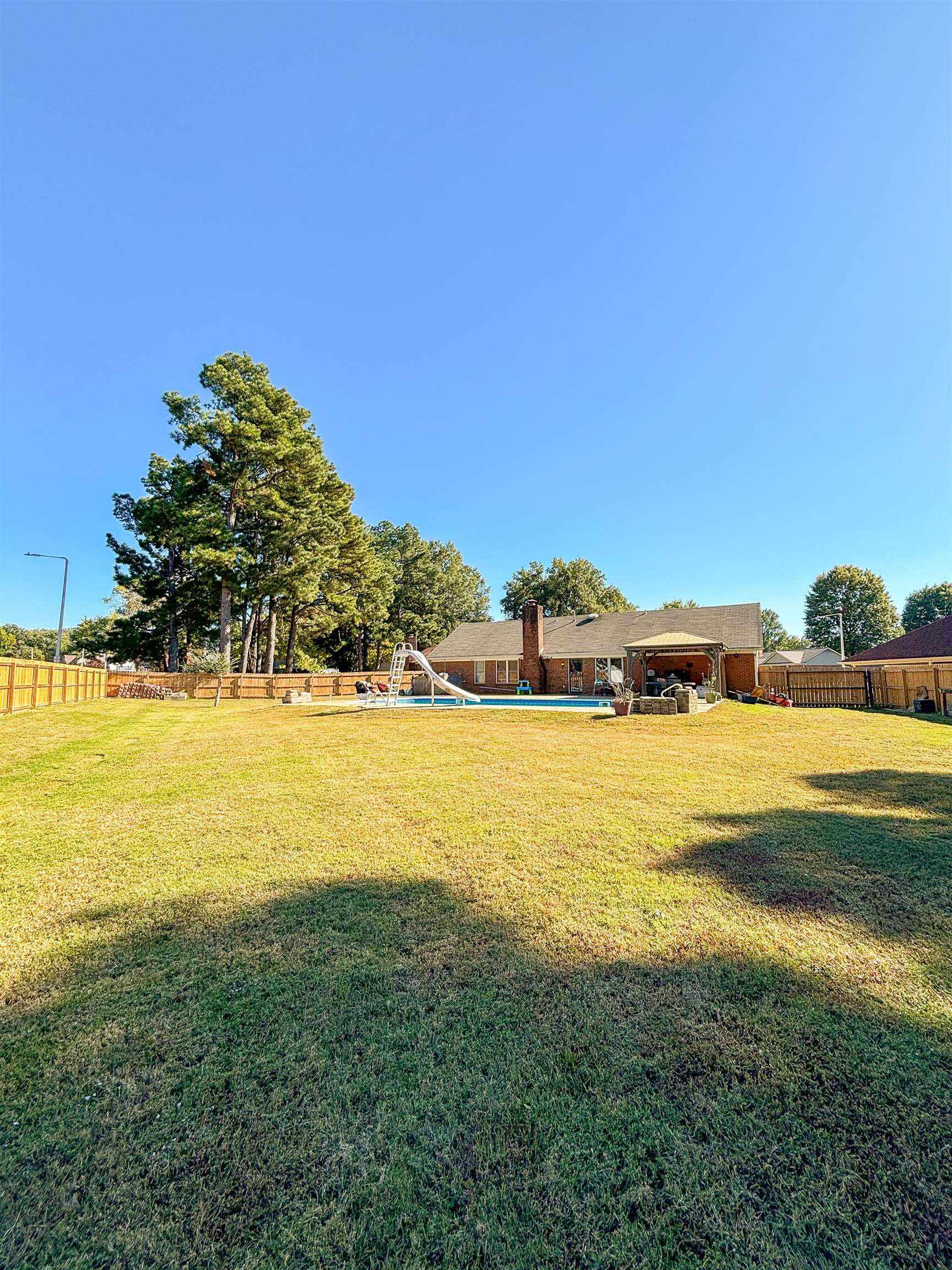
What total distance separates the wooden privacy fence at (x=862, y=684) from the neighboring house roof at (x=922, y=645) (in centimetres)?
98

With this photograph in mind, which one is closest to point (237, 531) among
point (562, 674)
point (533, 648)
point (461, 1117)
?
point (533, 648)

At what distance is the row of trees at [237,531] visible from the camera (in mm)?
30688

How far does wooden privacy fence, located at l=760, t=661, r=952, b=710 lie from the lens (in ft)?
57.5

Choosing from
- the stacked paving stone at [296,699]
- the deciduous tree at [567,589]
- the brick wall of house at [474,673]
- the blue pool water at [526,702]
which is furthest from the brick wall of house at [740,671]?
the deciduous tree at [567,589]

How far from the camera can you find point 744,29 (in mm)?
10414

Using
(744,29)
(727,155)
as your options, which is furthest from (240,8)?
(727,155)

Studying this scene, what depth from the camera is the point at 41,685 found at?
54.7 feet

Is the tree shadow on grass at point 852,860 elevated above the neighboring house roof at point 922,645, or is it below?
below

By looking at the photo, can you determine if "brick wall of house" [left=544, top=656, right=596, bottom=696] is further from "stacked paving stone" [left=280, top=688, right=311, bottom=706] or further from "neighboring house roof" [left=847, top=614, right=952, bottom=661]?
"neighboring house roof" [left=847, top=614, right=952, bottom=661]

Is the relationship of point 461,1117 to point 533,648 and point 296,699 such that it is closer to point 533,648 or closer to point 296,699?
point 296,699

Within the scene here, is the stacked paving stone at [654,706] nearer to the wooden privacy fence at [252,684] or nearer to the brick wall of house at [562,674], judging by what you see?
the brick wall of house at [562,674]

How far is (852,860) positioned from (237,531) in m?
33.2

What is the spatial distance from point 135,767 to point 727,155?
726 inches

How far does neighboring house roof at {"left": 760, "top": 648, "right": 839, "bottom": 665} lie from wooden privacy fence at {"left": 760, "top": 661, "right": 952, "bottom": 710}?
24.3m
